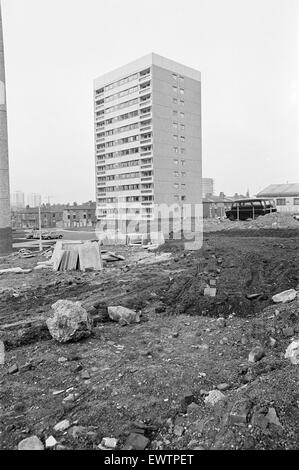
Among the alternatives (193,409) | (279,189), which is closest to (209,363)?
(193,409)

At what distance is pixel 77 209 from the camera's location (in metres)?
85.7

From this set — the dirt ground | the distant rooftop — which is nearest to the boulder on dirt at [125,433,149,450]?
the dirt ground

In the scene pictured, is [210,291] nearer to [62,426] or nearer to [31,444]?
[62,426]

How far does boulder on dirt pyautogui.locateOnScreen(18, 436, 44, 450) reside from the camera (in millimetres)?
3154

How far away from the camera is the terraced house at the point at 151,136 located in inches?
2108

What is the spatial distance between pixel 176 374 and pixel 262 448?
64.8 inches

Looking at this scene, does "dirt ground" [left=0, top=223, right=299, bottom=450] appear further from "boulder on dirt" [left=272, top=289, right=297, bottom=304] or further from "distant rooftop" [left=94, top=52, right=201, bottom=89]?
"distant rooftop" [left=94, top=52, right=201, bottom=89]

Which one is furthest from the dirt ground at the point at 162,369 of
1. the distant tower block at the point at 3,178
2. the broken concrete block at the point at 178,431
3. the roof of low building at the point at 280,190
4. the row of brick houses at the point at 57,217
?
the row of brick houses at the point at 57,217

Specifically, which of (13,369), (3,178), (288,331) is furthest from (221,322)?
(3,178)

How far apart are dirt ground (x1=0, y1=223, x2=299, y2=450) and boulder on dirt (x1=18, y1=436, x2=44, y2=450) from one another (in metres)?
0.11

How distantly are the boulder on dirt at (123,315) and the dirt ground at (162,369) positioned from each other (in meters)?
0.13

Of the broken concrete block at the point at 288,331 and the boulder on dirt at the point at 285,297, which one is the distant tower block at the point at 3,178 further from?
the broken concrete block at the point at 288,331

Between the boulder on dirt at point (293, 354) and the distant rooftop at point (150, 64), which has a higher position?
the distant rooftop at point (150, 64)
